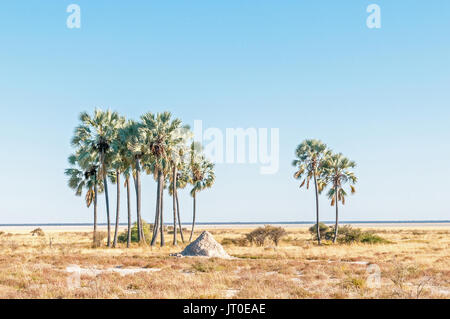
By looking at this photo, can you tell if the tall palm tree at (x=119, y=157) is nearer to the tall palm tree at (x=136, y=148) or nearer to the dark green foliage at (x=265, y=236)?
the tall palm tree at (x=136, y=148)

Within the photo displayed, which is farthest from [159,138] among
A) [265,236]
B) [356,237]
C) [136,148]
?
[356,237]

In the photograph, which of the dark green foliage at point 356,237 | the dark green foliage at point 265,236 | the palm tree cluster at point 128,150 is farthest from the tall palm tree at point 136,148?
the dark green foliage at point 356,237

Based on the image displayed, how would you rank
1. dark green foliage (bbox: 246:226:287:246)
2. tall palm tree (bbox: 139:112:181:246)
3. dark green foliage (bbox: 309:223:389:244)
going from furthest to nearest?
1. dark green foliage (bbox: 309:223:389:244)
2. dark green foliage (bbox: 246:226:287:246)
3. tall palm tree (bbox: 139:112:181:246)

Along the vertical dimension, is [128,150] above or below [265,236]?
above

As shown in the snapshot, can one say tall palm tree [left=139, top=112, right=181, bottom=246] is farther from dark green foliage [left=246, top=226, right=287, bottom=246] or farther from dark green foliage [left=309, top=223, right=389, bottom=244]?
dark green foliage [left=309, top=223, right=389, bottom=244]

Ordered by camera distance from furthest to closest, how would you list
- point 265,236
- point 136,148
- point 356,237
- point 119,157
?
point 356,237
point 265,236
point 119,157
point 136,148

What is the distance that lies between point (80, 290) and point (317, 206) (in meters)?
40.4

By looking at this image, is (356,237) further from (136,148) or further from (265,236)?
(136,148)

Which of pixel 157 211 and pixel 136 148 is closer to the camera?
pixel 136 148

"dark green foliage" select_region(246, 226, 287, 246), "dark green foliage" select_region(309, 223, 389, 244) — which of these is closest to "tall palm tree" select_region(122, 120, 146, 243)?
"dark green foliage" select_region(246, 226, 287, 246)

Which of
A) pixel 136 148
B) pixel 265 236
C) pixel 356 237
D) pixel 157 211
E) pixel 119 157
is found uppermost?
pixel 136 148

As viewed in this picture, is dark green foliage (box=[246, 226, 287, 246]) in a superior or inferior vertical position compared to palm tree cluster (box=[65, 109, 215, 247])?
inferior

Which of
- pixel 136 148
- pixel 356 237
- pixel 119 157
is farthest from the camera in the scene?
pixel 356 237
